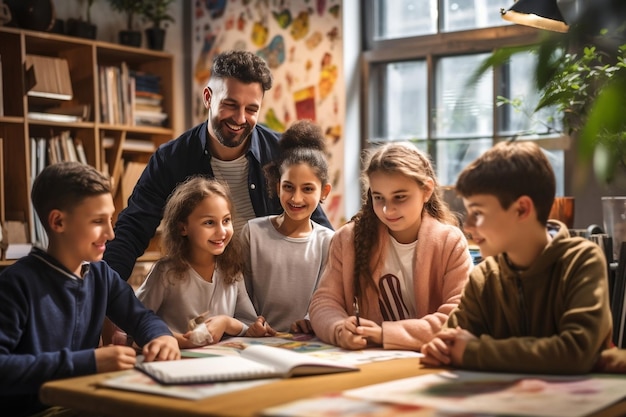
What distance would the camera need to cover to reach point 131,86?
4539 millimetres

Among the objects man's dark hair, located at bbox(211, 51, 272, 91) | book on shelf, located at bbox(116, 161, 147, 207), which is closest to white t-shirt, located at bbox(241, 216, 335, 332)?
man's dark hair, located at bbox(211, 51, 272, 91)

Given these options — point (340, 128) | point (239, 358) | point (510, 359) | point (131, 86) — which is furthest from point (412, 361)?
point (131, 86)

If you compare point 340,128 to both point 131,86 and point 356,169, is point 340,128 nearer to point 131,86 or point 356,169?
point 356,169

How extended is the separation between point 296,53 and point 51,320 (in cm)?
303

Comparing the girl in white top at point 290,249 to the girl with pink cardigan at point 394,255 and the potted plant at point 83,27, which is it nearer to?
the girl with pink cardigan at point 394,255

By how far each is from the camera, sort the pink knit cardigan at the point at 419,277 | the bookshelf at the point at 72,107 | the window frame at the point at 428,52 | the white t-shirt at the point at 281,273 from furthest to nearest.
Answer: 1. the bookshelf at the point at 72,107
2. the window frame at the point at 428,52
3. the white t-shirt at the point at 281,273
4. the pink knit cardigan at the point at 419,277

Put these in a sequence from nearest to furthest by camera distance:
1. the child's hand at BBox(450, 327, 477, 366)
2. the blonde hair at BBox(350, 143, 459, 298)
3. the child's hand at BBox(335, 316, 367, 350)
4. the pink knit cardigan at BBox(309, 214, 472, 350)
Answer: the child's hand at BBox(450, 327, 477, 366), the child's hand at BBox(335, 316, 367, 350), the pink knit cardigan at BBox(309, 214, 472, 350), the blonde hair at BBox(350, 143, 459, 298)

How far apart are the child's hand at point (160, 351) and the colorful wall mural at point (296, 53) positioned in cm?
274

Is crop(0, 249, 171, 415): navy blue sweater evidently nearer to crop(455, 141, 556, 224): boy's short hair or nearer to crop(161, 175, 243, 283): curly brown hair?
crop(161, 175, 243, 283): curly brown hair

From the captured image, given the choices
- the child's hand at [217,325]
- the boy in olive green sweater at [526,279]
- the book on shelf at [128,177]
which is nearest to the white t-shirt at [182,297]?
the child's hand at [217,325]

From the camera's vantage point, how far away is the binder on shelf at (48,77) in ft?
13.4

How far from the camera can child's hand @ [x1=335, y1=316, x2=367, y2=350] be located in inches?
66.2

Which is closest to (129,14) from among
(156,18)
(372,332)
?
(156,18)

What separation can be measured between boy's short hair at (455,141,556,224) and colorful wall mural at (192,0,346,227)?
281 centimetres
